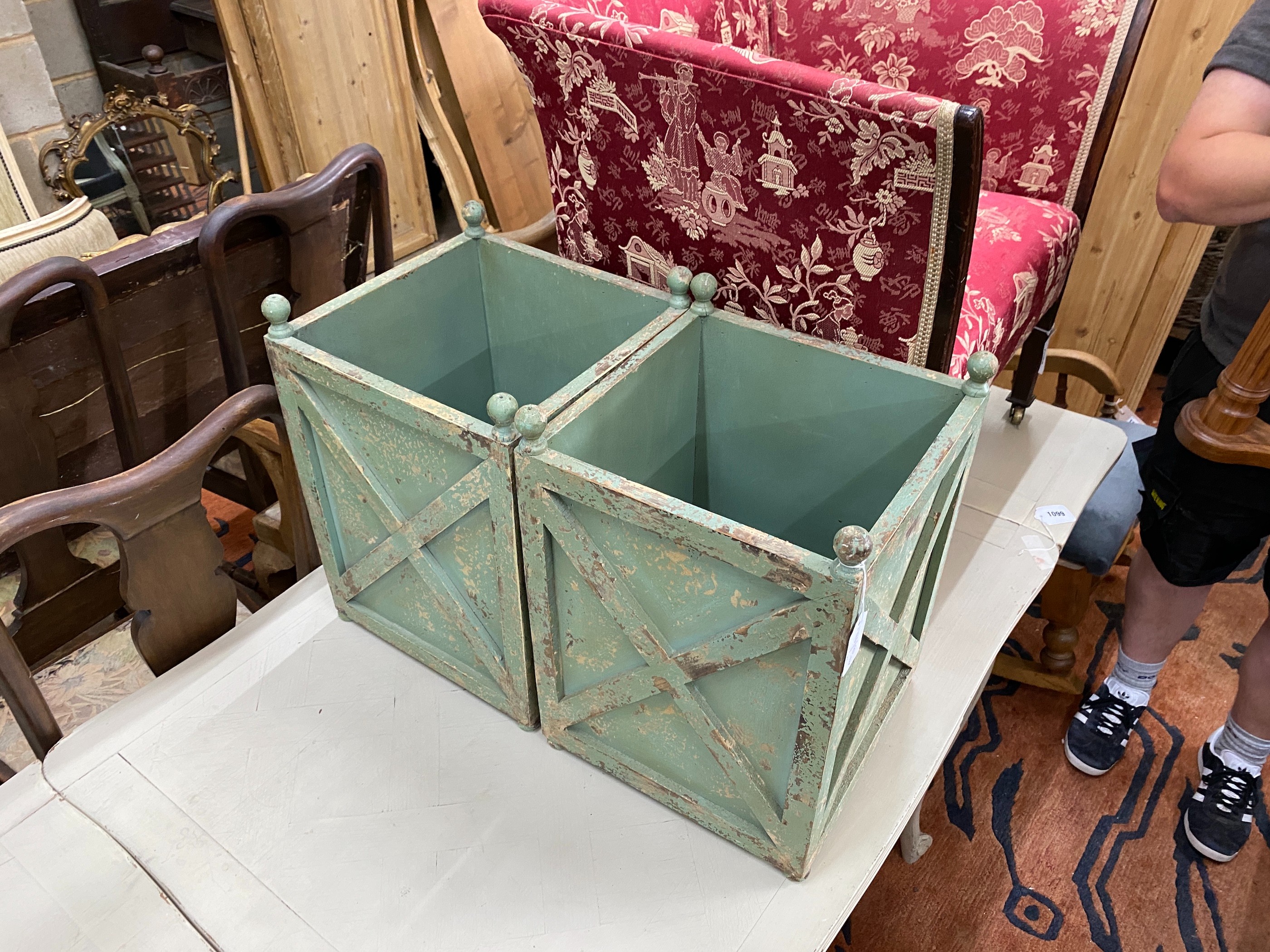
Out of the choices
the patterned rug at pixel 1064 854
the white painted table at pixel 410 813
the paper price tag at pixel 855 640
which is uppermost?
the paper price tag at pixel 855 640

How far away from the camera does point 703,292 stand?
1002 mm

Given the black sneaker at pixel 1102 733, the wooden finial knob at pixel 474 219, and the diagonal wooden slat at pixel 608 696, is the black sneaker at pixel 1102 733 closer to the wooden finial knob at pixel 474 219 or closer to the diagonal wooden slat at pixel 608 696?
the diagonal wooden slat at pixel 608 696

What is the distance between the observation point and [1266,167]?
87cm

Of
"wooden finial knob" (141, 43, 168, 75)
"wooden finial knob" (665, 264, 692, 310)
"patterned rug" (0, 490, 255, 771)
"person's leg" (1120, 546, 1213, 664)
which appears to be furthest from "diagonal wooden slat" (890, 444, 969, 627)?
"wooden finial knob" (141, 43, 168, 75)

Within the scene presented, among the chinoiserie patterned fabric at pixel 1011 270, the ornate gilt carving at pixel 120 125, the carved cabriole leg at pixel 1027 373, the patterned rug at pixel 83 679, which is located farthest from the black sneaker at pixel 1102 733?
the ornate gilt carving at pixel 120 125

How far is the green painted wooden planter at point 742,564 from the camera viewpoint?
0.72 m

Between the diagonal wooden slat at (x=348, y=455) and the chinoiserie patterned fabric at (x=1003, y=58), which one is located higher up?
the chinoiserie patterned fabric at (x=1003, y=58)

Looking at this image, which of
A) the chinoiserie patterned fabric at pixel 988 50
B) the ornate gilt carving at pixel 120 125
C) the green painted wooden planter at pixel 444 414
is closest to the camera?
the green painted wooden planter at pixel 444 414

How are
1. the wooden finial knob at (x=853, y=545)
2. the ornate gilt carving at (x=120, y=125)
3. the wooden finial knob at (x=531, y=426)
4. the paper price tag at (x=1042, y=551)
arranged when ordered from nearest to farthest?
the wooden finial knob at (x=853, y=545) → the wooden finial knob at (x=531, y=426) → the paper price tag at (x=1042, y=551) → the ornate gilt carving at (x=120, y=125)

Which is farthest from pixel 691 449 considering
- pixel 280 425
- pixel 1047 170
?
pixel 1047 170

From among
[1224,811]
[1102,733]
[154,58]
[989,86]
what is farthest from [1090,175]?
[154,58]

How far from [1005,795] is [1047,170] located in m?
1.01

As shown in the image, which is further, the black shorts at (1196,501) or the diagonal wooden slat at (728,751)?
the black shorts at (1196,501)

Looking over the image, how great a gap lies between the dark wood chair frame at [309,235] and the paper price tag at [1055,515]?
1015 millimetres
